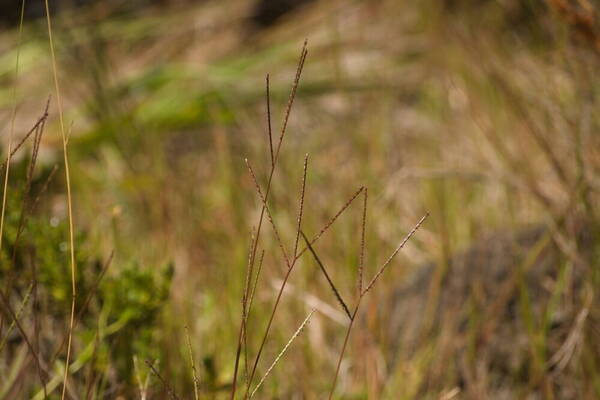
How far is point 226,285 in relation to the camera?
5.90ft

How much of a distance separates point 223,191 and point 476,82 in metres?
0.84

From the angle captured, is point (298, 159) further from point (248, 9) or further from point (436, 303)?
point (248, 9)

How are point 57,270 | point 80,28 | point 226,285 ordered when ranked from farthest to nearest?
point 80,28, point 226,285, point 57,270

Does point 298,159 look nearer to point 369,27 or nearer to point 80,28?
point 80,28

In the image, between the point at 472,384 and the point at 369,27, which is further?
the point at 369,27

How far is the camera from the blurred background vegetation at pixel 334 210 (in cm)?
123

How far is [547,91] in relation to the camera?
1.70 meters

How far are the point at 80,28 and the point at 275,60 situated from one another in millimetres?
682

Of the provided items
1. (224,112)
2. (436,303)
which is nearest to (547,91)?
(436,303)

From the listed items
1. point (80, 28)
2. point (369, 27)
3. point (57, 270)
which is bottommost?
point (369, 27)

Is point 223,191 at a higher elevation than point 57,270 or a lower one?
lower

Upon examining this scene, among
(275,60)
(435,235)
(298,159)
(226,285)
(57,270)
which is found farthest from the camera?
(275,60)

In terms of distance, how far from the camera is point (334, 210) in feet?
6.85

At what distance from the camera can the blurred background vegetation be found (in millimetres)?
1226
